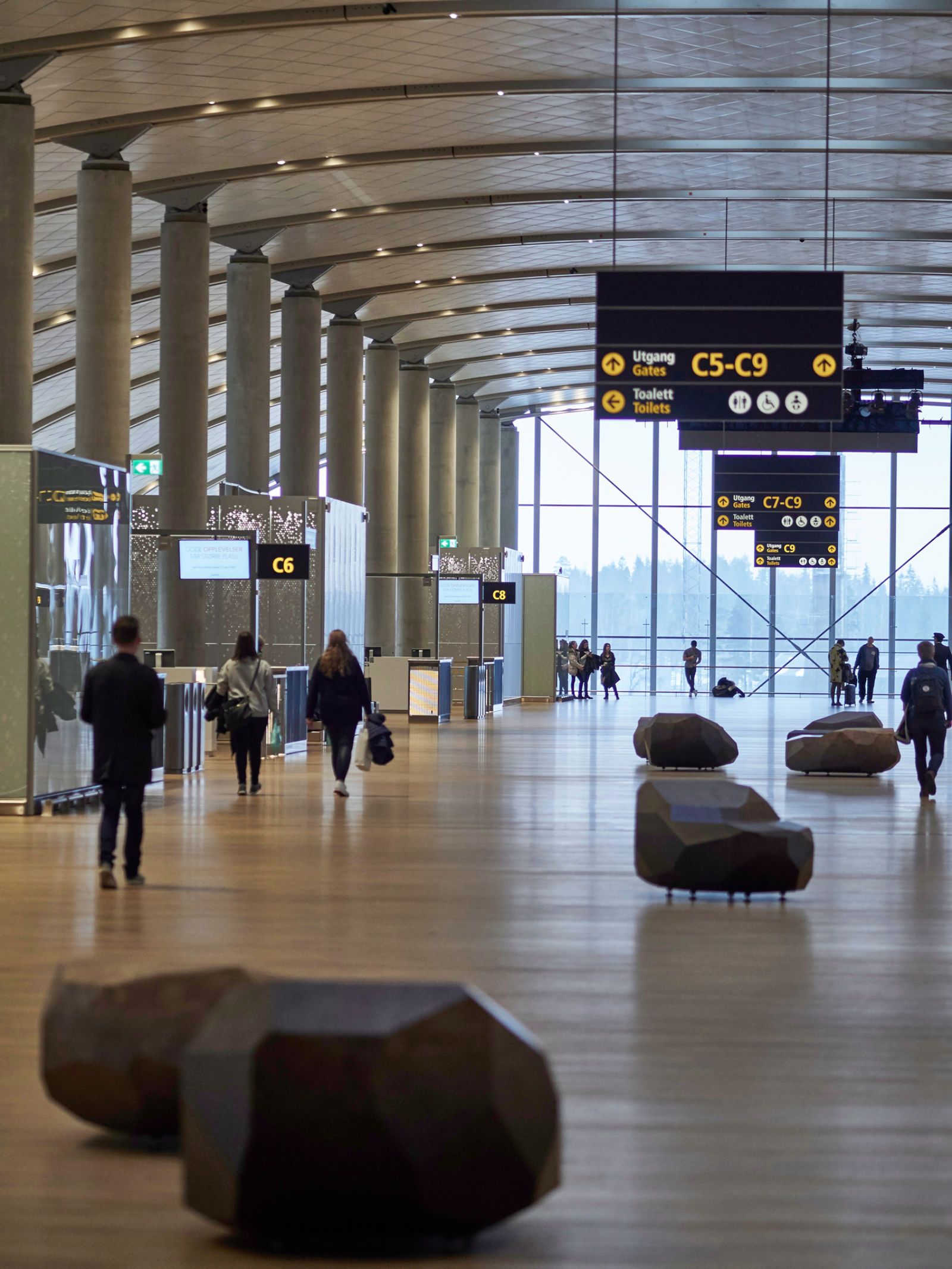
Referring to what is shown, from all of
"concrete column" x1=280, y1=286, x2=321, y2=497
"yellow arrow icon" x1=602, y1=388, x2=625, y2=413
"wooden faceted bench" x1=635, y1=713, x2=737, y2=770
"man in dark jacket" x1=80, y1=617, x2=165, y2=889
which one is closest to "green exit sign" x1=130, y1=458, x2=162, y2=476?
"wooden faceted bench" x1=635, y1=713, x2=737, y2=770

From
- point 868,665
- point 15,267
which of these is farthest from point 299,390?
point 868,665

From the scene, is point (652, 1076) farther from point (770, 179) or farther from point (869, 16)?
point (770, 179)

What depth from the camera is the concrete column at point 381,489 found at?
43.1m

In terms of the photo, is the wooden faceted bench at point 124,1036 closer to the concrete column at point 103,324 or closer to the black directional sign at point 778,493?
the concrete column at point 103,324

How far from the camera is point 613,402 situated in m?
16.8

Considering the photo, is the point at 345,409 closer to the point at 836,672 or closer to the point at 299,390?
the point at 299,390

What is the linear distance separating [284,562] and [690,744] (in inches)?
283

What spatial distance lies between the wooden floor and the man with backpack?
92 cm

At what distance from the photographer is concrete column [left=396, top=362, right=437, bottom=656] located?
45.8 metres

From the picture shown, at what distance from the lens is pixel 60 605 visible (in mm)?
15320

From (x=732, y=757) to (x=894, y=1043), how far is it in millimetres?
14564

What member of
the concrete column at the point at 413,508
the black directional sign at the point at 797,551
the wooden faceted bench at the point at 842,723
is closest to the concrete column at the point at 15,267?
the wooden faceted bench at the point at 842,723

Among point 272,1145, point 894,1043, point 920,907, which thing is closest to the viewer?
point 272,1145

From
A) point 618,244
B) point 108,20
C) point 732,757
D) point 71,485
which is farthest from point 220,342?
point 71,485
